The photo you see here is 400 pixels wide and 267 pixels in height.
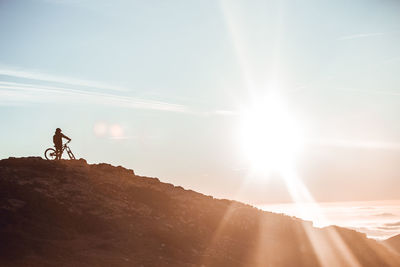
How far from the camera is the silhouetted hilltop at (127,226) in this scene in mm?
28703

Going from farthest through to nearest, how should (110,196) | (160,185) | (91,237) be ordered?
1. (160,185)
2. (110,196)
3. (91,237)

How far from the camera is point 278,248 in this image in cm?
4169

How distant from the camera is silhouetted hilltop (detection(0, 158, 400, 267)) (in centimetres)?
2870

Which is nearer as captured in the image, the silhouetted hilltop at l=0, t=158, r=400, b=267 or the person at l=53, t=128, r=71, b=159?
the silhouetted hilltop at l=0, t=158, r=400, b=267

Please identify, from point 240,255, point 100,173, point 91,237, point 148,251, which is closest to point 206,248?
point 240,255

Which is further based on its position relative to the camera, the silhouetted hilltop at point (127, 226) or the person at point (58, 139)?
the person at point (58, 139)

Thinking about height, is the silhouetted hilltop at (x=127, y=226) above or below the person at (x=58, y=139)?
below

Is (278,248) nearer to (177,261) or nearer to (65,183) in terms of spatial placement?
(177,261)

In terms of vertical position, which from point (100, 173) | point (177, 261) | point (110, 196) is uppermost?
point (100, 173)

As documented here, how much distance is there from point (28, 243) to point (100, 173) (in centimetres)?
1430

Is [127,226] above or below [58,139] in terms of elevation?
below

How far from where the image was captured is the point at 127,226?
1321 inches

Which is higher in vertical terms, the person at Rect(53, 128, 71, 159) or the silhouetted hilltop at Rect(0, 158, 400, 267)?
the person at Rect(53, 128, 71, 159)

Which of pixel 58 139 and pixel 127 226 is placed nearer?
pixel 127 226
